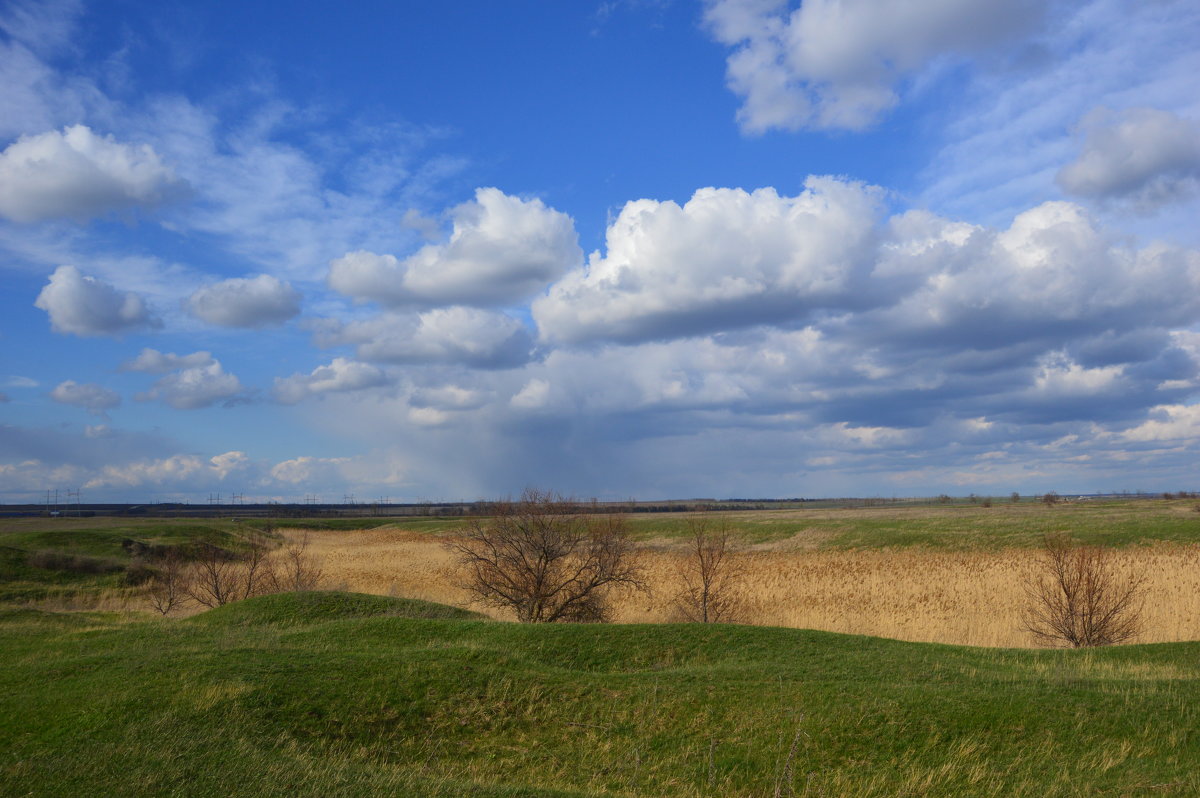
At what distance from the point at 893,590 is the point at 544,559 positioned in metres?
17.7

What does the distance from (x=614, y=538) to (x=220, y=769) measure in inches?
727

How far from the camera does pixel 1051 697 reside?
1302 cm

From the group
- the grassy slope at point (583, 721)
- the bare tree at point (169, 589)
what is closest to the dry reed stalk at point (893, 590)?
the bare tree at point (169, 589)

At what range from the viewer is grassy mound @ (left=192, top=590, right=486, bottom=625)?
22.2m

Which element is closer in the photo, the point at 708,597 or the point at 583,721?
the point at 583,721

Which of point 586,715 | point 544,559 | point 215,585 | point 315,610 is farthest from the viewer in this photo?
point 215,585

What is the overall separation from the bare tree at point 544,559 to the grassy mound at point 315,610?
1802mm

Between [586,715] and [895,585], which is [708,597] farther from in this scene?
[586,715]

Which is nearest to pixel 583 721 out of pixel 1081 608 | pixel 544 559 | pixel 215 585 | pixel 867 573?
pixel 544 559

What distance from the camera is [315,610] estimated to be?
75.7 feet

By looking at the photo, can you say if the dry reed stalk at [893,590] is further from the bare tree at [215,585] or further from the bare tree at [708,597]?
the bare tree at [215,585]

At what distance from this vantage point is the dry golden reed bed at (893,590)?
2664 centimetres

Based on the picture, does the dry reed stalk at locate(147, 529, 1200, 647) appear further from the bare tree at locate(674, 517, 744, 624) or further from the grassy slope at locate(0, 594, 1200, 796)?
the grassy slope at locate(0, 594, 1200, 796)

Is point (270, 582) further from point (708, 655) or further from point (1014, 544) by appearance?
point (1014, 544)
